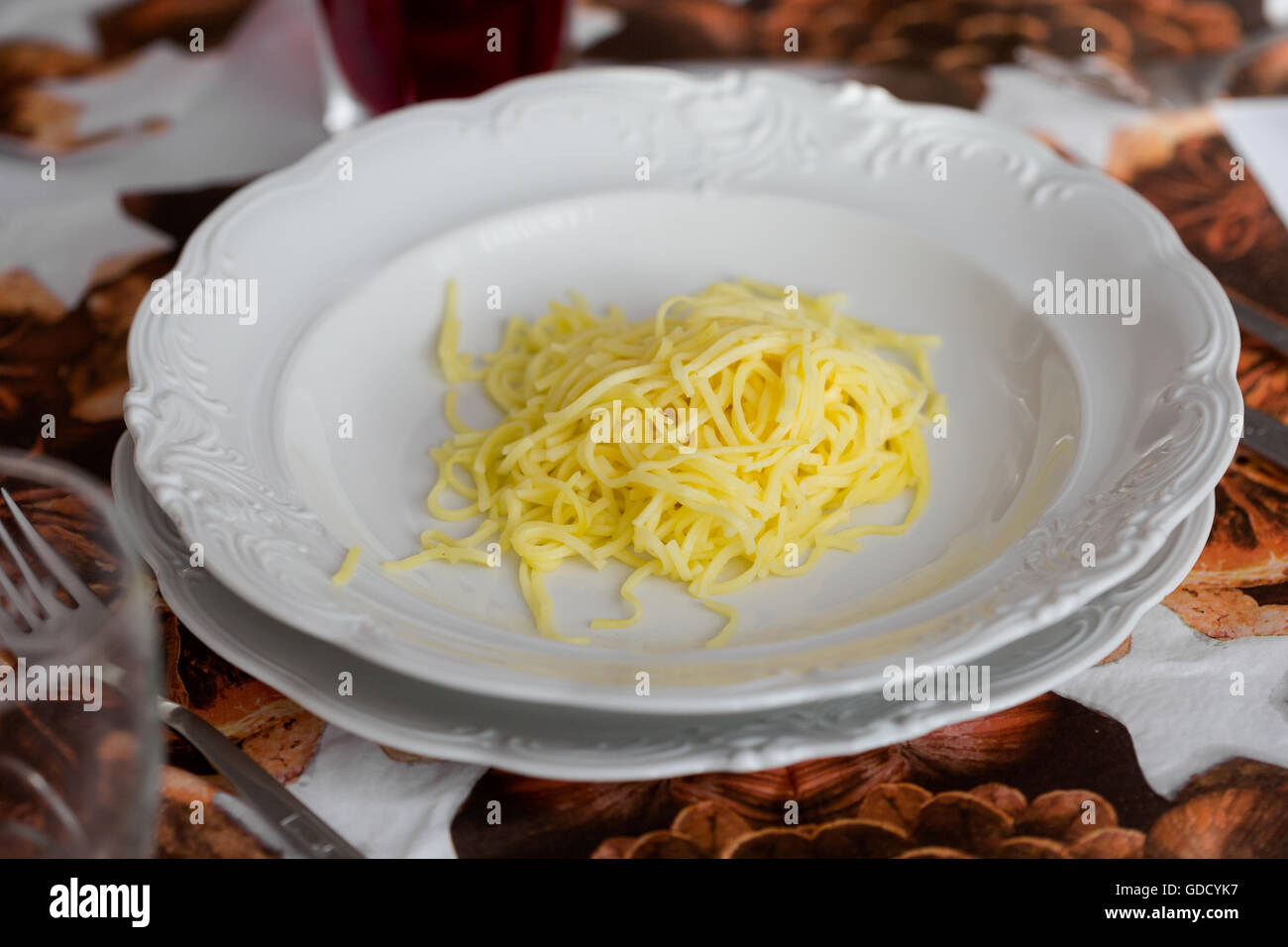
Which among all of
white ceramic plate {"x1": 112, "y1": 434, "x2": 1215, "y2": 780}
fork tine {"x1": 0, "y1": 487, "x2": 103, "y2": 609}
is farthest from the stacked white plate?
fork tine {"x1": 0, "y1": 487, "x2": 103, "y2": 609}

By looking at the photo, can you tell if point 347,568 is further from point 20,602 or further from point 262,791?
point 20,602

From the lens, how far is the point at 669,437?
5.77 feet

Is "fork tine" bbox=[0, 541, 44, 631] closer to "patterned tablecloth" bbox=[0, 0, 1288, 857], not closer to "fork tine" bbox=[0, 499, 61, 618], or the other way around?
"fork tine" bbox=[0, 499, 61, 618]

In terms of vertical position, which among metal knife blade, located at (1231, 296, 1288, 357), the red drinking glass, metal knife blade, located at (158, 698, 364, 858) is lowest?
metal knife blade, located at (158, 698, 364, 858)

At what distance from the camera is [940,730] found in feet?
4.92

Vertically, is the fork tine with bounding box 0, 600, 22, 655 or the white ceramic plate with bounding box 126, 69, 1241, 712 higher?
the white ceramic plate with bounding box 126, 69, 1241, 712

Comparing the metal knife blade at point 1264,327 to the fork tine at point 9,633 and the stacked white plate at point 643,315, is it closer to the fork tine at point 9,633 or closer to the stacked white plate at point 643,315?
the stacked white plate at point 643,315

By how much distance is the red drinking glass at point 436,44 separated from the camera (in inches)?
92.0

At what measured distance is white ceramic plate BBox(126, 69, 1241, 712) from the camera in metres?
1.38

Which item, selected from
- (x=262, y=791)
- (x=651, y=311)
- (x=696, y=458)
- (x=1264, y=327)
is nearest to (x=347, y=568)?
(x=262, y=791)

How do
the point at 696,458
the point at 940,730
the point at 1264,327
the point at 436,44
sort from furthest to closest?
the point at 436,44
the point at 1264,327
the point at 696,458
the point at 940,730

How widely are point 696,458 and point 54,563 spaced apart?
83 cm

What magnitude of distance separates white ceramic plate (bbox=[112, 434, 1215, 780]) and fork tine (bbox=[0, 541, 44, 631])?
15 centimetres

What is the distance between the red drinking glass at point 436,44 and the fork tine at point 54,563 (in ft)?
4.25
